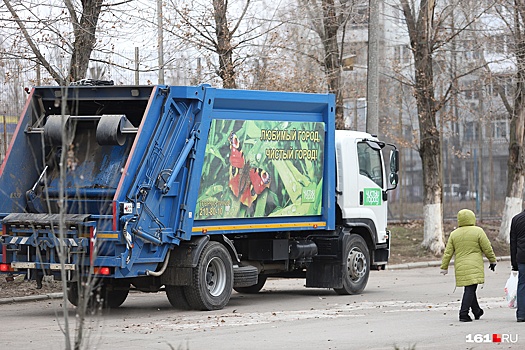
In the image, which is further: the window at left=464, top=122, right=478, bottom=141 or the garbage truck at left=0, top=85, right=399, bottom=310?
the window at left=464, top=122, right=478, bottom=141

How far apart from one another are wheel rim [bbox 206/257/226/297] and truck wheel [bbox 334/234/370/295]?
3011 millimetres

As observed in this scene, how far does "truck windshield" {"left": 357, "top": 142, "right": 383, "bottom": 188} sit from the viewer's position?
56.8ft

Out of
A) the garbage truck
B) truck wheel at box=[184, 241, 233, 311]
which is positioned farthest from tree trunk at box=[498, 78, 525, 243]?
truck wheel at box=[184, 241, 233, 311]

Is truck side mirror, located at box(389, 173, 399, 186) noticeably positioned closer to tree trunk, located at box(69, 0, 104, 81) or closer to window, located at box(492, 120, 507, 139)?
tree trunk, located at box(69, 0, 104, 81)

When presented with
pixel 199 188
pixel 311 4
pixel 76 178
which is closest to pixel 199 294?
pixel 199 188

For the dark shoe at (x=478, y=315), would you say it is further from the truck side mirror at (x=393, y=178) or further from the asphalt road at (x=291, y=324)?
the truck side mirror at (x=393, y=178)

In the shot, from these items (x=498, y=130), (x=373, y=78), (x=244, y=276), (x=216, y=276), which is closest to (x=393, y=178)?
(x=244, y=276)

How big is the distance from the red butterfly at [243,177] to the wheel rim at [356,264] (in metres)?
2.59

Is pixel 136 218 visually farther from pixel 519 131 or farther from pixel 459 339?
pixel 519 131

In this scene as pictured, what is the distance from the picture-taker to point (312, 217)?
1616 centimetres

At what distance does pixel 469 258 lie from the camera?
500 inches

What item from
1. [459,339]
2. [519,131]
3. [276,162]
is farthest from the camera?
[519,131]

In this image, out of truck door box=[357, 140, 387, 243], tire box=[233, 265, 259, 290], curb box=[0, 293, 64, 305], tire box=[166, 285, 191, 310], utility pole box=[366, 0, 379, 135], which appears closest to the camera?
tire box=[166, 285, 191, 310]

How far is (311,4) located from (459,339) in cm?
1637
